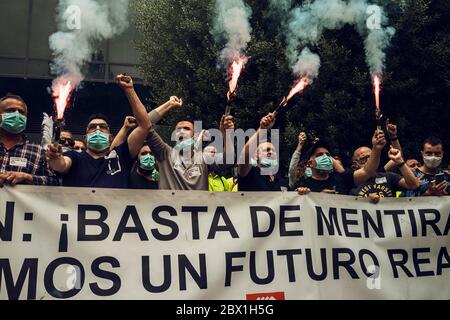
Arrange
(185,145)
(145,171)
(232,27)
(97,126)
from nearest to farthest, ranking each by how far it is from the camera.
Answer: (97,126)
(185,145)
(145,171)
(232,27)

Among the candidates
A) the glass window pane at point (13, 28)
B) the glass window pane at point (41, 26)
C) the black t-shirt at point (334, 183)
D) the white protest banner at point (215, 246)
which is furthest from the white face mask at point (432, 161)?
the glass window pane at point (13, 28)

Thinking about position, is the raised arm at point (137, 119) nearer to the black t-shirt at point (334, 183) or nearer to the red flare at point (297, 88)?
the red flare at point (297, 88)

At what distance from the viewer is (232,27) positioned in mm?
10680

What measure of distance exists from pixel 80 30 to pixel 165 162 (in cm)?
1184

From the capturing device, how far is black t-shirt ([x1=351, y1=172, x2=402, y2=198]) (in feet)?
17.7

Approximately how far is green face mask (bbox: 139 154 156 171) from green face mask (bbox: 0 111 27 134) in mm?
1237

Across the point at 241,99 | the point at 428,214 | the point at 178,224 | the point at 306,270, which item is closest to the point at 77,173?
the point at 178,224

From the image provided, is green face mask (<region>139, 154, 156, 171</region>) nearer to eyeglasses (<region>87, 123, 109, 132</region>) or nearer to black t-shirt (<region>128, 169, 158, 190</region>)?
black t-shirt (<region>128, 169, 158, 190</region>)

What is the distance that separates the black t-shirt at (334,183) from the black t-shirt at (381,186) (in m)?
0.09

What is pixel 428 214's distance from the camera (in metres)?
4.76

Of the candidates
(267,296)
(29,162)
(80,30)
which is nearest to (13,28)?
(80,30)

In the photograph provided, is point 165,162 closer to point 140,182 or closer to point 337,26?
point 140,182

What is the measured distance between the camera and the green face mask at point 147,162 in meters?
5.18
